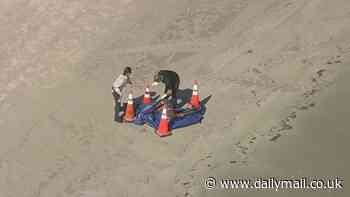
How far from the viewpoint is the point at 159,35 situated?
2070 centimetres

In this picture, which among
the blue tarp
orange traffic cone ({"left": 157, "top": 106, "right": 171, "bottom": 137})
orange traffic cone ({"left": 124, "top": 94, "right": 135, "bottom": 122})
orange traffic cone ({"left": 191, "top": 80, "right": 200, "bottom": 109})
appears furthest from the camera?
orange traffic cone ({"left": 191, "top": 80, "right": 200, "bottom": 109})

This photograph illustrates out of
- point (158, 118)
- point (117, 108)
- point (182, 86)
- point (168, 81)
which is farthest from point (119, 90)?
point (182, 86)

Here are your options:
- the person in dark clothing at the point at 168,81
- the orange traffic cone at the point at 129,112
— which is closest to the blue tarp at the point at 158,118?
the orange traffic cone at the point at 129,112

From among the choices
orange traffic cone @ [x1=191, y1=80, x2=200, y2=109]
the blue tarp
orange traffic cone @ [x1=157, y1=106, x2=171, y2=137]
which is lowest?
orange traffic cone @ [x1=157, y1=106, x2=171, y2=137]

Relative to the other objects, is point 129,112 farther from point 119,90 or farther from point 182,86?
point 182,86

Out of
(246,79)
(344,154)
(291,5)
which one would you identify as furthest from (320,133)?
(291,5)

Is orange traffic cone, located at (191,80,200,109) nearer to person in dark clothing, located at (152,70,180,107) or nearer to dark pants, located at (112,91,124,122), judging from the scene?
person in dark clothing, located at (152,70,180,107)

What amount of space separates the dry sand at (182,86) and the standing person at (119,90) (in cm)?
32

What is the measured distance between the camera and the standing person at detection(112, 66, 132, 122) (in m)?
16.6

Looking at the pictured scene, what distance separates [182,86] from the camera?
1805cm

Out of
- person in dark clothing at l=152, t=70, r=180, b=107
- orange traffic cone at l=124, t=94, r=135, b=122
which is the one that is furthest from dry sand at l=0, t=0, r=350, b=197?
person in dark clothing at l=152, t=70, r=180, b=107

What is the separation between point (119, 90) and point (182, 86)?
2.22 metres

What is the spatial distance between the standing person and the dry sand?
32 cm

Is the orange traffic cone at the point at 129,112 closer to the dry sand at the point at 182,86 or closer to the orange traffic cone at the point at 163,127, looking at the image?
the dry sand at the point at 182,86
